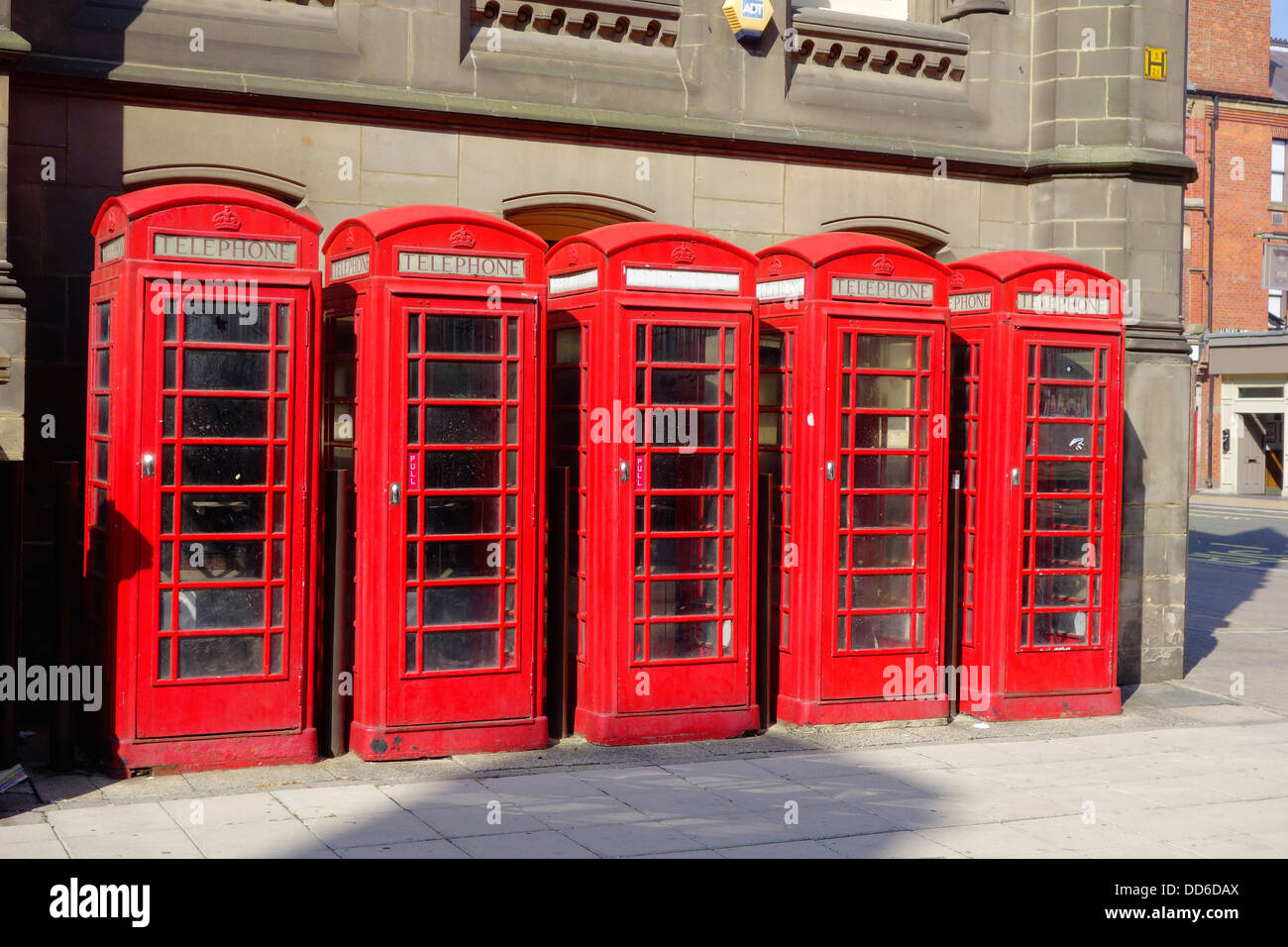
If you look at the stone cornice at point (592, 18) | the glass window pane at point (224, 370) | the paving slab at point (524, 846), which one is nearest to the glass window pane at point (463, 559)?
the glass window pane at point (224, 370)

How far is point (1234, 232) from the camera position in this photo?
140 ft

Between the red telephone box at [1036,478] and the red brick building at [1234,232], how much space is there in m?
33.0

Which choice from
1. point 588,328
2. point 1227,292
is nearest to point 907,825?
point 588,328

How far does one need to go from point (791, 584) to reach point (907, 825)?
2.54 metres

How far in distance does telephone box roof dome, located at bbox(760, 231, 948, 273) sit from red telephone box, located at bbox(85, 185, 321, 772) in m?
3.15

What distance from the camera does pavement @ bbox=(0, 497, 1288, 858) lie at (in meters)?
6.89

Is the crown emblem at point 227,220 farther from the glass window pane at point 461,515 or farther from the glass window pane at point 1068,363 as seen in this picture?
the glass window pane at point 1068,363

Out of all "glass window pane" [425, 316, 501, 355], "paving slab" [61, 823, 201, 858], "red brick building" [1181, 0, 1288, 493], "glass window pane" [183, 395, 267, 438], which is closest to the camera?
"paving slab" [61, 823, 201, 858]

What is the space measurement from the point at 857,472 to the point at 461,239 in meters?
3.03

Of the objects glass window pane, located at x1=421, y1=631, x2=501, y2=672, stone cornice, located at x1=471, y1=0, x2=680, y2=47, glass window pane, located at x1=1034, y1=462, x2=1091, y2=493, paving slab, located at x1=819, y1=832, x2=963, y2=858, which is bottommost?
paving slab, located at x1=819, y1=832, x2=963, y2=858

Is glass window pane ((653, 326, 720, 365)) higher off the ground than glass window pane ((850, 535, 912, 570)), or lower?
higher

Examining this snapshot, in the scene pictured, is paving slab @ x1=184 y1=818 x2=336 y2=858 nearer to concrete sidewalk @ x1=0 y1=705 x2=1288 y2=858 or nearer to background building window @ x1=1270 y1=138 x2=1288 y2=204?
concrete sidewalk @ x1=0 y1=705 x2=1288 y2=858

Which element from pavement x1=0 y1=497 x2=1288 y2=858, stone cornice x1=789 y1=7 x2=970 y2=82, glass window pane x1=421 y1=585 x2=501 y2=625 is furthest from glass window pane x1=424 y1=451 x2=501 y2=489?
stone cornice x1=789 y1=7 x2=970 y2=82

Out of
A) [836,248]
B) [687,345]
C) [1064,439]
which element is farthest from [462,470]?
[1064,439]
